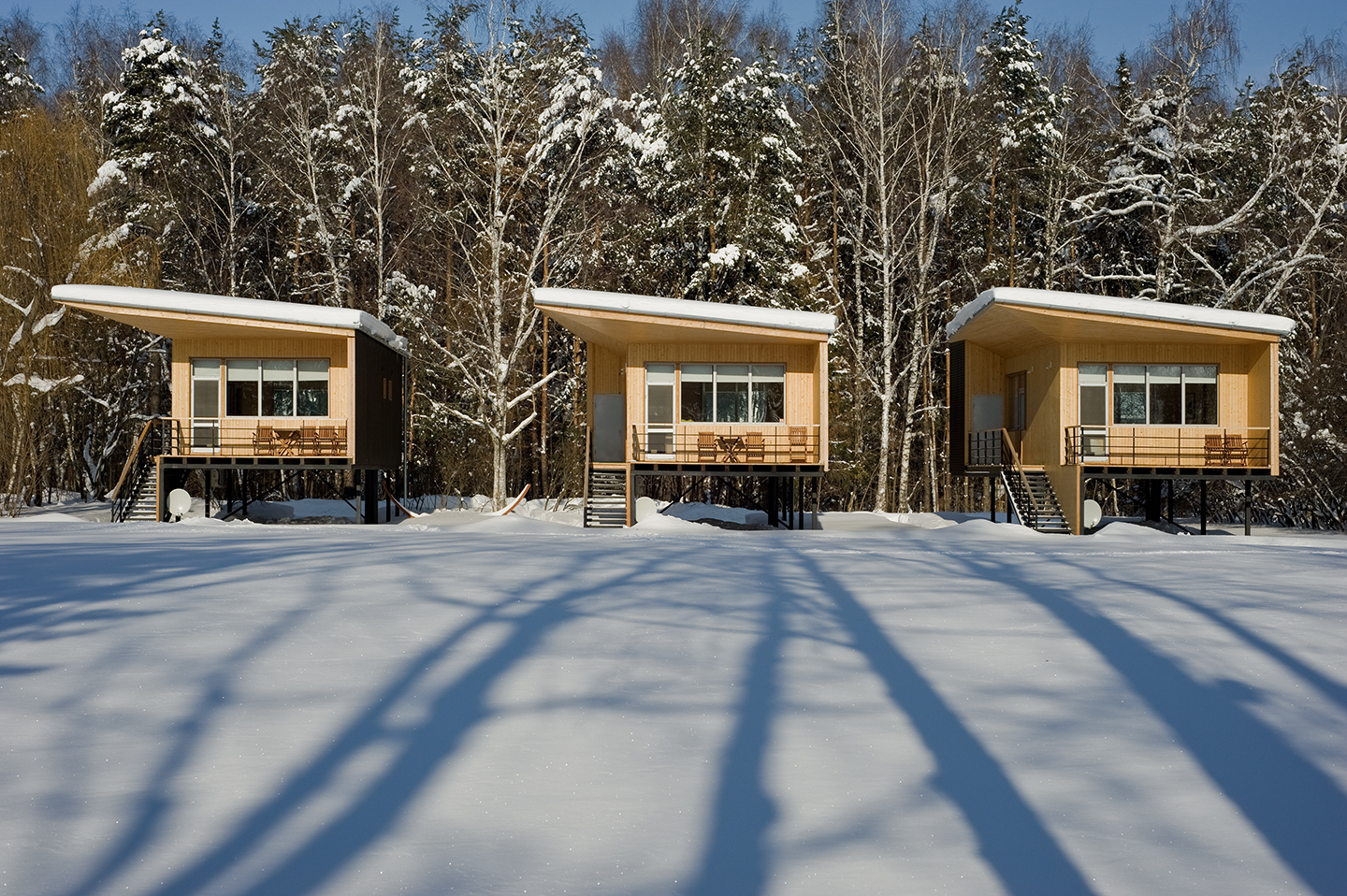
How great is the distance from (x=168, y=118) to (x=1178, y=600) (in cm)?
2856

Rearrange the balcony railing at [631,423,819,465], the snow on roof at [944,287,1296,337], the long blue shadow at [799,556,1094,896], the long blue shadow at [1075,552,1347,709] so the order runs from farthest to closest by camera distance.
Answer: the balcony railing at [631,423,819,465]
the snow on roof at [944,287,1296,337]
the long blue shadow at [1075,552,1347,709]
the long blue shadow at [799,556,1094,896]

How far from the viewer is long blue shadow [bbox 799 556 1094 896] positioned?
431cm

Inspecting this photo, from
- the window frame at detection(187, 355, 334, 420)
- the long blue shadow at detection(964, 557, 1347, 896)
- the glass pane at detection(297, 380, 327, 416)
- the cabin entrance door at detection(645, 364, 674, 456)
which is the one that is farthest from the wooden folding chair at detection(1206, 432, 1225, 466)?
the glass pane at detection(297, 380, 327, 416)

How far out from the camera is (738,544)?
14.5 metres

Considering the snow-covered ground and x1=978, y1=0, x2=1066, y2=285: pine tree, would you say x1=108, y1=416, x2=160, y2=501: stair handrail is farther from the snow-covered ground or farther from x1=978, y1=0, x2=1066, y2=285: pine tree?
x1=978, y1=0, x2=1066, y2=285: pine tree

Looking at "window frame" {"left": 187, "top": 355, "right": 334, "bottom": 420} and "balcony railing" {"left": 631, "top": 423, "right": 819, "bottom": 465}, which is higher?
"window frame" {"left": 187, "top": 355, "right": 334, "bottom": 420}

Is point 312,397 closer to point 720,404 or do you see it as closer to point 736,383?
point 720,404

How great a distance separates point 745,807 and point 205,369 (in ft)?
62.8

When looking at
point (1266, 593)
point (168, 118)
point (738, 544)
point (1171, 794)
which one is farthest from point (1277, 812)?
point (168, 118)

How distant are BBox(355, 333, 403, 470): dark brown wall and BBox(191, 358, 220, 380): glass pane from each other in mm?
2878

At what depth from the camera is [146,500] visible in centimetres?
2025

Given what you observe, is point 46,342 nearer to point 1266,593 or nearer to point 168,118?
point 168,118

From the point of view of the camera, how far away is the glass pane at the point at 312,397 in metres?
21.2

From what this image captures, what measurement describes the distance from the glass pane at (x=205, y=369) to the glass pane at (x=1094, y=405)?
54.4ft
